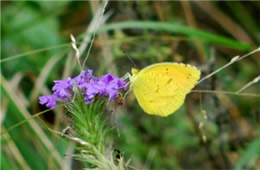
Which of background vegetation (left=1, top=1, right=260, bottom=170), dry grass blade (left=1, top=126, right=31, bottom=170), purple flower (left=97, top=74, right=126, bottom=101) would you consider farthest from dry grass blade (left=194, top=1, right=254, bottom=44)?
purple flower (left=97, top=74, right=126, bottom=101)

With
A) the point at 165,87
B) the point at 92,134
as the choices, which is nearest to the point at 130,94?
the point at 165,87

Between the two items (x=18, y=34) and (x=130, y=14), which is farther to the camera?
(x=18, y=34)

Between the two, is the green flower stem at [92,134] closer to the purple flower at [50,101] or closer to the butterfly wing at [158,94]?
→ the purple flower at [50,101]

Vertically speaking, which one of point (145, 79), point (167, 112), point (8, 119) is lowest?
point (167, 112)

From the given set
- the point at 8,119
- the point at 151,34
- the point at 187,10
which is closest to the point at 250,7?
the point at 187,10

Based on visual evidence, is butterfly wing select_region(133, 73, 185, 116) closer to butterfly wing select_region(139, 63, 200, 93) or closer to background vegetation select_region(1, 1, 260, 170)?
butterfly wing select_region(139, 63, 200, 93)

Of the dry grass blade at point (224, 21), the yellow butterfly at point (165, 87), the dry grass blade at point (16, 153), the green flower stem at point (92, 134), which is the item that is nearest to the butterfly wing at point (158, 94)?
the yellow butterfly at point (165, 87)

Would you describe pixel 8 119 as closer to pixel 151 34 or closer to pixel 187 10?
pixel 151 34
